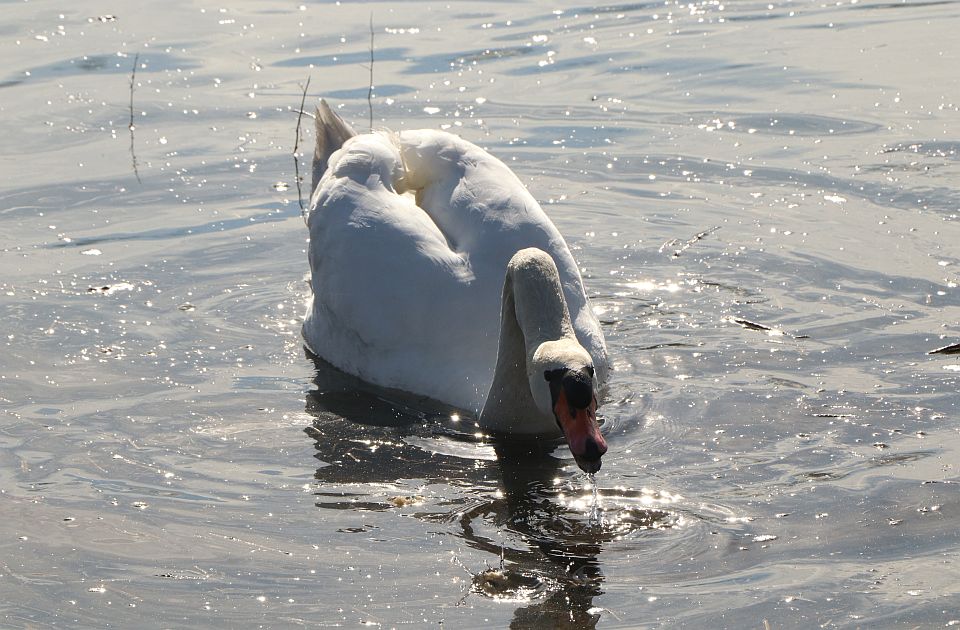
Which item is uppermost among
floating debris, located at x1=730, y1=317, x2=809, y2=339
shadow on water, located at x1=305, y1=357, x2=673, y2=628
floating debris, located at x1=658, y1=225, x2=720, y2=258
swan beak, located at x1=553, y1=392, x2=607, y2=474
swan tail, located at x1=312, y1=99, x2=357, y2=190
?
swan tail, located at x1=312, y1=99, x2=357, y2=190

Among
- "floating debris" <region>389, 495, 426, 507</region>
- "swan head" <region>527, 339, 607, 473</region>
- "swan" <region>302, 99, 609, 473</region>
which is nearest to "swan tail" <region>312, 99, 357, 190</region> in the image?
"swan" <region>302, 99, 609, 473</region>

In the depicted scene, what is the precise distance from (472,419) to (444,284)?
676 millimetres

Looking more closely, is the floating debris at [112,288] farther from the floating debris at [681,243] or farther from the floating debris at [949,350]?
the floating debris at [949,350]

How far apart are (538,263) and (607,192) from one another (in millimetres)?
3766

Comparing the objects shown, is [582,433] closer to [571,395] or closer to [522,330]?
[571,395]

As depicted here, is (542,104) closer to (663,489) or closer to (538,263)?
(538,263)

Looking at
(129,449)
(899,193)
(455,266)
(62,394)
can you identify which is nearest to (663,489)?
(455,266)

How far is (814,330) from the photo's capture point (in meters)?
7.55

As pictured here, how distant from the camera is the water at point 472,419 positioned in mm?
5098

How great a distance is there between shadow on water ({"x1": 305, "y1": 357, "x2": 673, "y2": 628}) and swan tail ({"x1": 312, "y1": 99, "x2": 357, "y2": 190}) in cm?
198

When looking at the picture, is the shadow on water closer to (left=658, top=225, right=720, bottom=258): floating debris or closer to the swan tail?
the swan tail

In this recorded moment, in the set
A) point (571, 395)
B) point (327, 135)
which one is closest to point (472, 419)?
point (571, 395)

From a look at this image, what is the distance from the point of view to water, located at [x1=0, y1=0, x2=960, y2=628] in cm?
510

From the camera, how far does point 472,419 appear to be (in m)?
6.83
